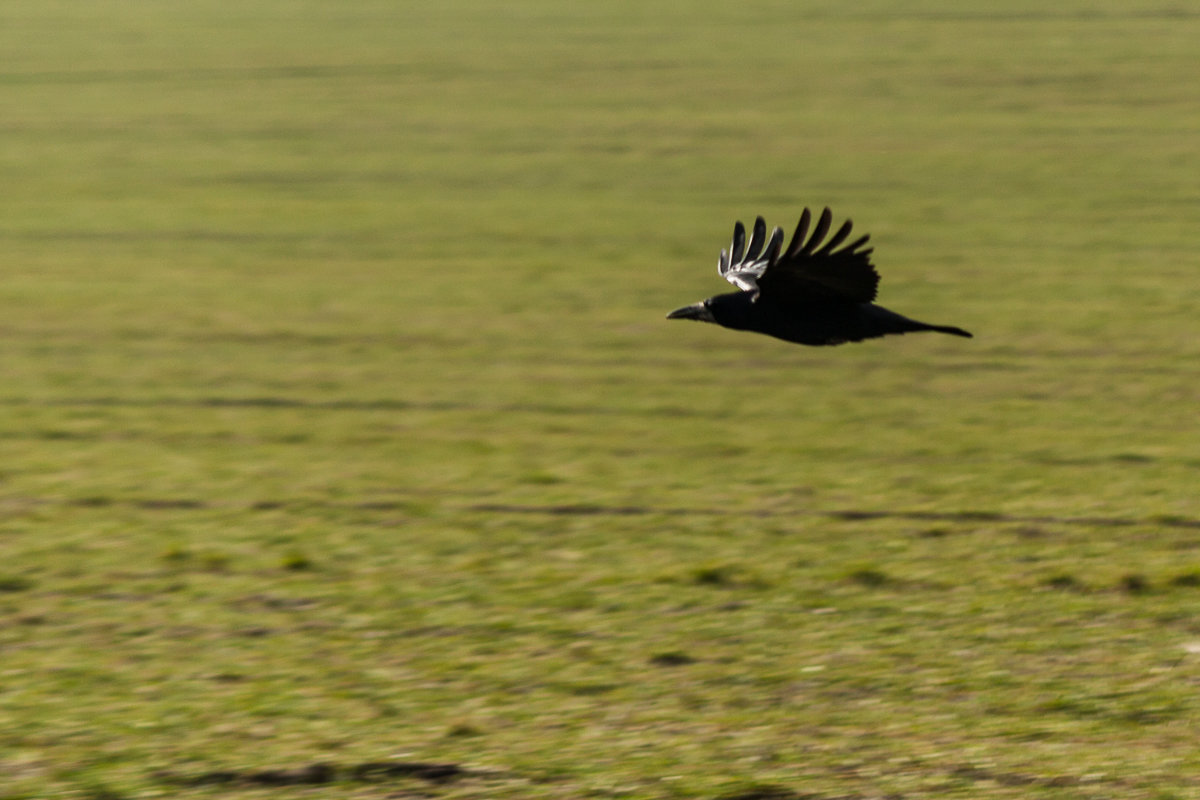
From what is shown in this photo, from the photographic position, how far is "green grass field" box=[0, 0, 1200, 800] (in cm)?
714

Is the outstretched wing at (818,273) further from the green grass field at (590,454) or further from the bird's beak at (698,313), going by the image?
the green grass field at (590,454)

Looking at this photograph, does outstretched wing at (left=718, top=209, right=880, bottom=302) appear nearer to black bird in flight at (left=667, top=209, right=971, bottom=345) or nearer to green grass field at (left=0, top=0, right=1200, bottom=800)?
black bird in flight at (left=667, top=209, right=971, bottom=345)

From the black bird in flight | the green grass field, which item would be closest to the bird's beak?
the black bird in flight

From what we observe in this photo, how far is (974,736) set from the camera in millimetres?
6969

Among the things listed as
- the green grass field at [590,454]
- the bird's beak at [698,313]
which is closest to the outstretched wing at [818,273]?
the bird's beak at [698,313]

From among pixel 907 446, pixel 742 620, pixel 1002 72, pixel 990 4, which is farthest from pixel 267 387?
pixel 990 4

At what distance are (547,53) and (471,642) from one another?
22.7m

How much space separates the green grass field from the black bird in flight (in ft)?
8.90

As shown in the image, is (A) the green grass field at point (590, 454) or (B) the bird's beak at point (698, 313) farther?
(A) the green grass field at point (590, 454)

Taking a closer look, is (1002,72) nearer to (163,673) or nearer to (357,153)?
(357,153)

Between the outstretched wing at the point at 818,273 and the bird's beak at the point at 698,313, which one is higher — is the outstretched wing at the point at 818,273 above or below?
above

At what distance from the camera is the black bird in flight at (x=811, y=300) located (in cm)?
425

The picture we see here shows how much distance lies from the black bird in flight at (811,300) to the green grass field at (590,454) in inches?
107

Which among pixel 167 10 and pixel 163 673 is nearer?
pixel 163 673
